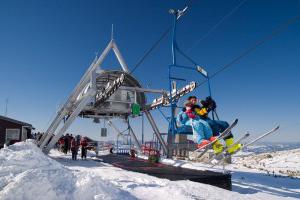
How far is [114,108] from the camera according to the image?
24.4 meters

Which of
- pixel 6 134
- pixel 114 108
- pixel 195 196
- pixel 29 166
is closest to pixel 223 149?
pixel 195 196

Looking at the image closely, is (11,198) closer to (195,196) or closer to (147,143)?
(195,196)

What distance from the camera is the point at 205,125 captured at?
1097 cm

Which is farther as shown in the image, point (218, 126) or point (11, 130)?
point (11, 130)

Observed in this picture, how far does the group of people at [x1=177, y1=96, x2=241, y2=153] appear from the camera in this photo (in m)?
10.5

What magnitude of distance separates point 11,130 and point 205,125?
72.3ft

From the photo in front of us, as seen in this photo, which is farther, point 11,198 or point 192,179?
point 192,179

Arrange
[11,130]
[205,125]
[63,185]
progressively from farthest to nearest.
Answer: [11,130]
[205,125]
[63,185]

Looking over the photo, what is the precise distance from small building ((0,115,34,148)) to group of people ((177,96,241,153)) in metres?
19.7

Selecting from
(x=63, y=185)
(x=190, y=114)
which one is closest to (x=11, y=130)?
(x=190, y=114)

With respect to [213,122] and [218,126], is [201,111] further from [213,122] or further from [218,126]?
[218,126]

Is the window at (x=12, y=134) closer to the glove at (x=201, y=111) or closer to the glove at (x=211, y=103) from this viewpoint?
the glove at (x=201, y=111)

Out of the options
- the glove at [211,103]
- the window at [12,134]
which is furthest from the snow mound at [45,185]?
the window at [12,134]

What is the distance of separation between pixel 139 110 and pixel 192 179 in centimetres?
1334
